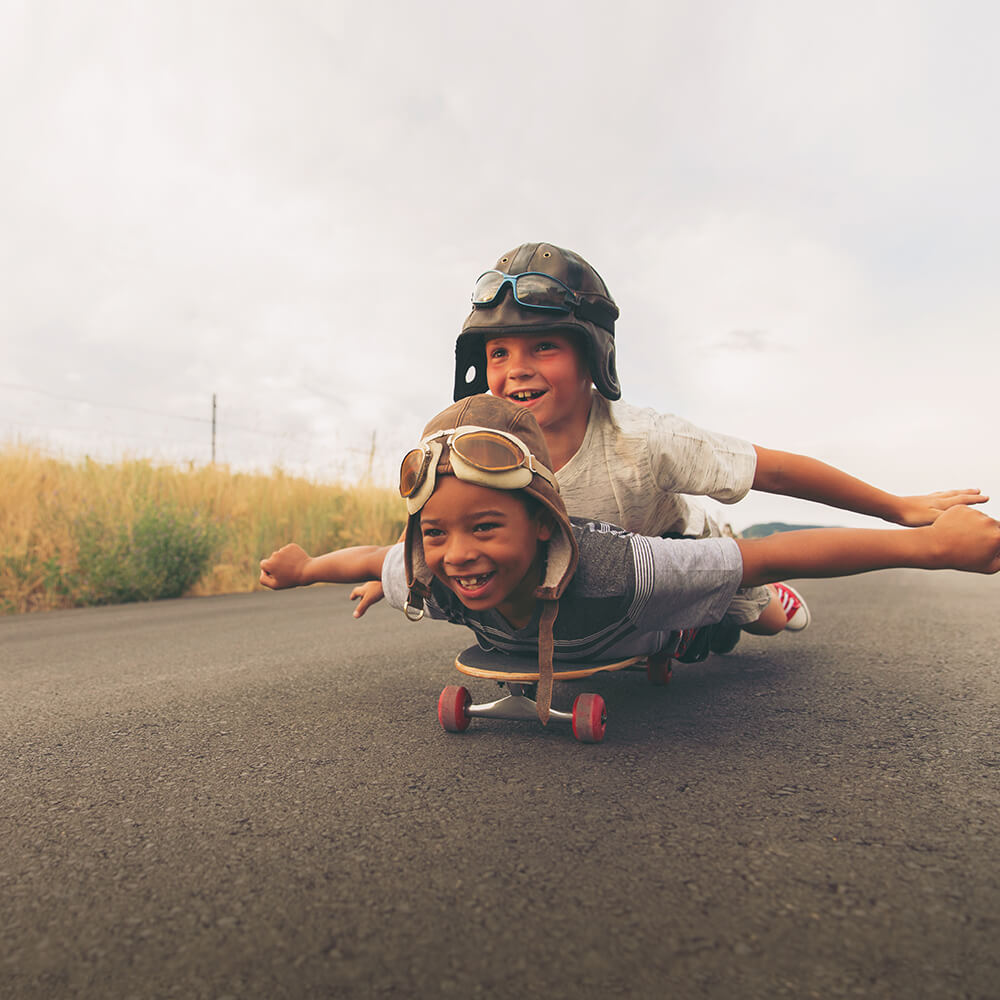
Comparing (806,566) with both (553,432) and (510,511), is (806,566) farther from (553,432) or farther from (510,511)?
(553,432)

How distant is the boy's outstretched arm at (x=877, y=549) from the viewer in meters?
1.82

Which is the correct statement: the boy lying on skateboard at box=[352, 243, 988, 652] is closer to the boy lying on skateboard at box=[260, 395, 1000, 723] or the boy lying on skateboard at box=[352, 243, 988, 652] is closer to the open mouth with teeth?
the boy lying on skateboard at box=[260, 395, 1000, 723]

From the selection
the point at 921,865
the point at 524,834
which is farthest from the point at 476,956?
the point at 921,865

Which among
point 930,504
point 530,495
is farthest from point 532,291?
point 930,504

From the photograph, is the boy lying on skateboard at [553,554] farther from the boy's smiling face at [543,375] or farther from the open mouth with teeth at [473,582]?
the boy's smiling face at [543,375]

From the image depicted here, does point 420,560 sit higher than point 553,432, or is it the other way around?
point 553,432

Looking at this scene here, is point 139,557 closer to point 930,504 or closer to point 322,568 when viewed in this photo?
point 322,568

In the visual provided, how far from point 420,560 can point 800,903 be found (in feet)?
3.92

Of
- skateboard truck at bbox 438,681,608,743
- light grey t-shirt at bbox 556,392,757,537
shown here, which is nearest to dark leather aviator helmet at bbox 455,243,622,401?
light grey t-shirt at bbox 556,392,757,537

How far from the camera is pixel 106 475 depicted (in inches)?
331

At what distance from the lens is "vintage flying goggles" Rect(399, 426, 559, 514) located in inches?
69.6

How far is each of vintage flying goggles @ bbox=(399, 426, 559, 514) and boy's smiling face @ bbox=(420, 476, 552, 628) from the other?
0.10 feet

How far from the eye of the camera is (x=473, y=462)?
69.5 inches

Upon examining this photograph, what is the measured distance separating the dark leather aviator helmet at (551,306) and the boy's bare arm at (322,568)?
809mm
